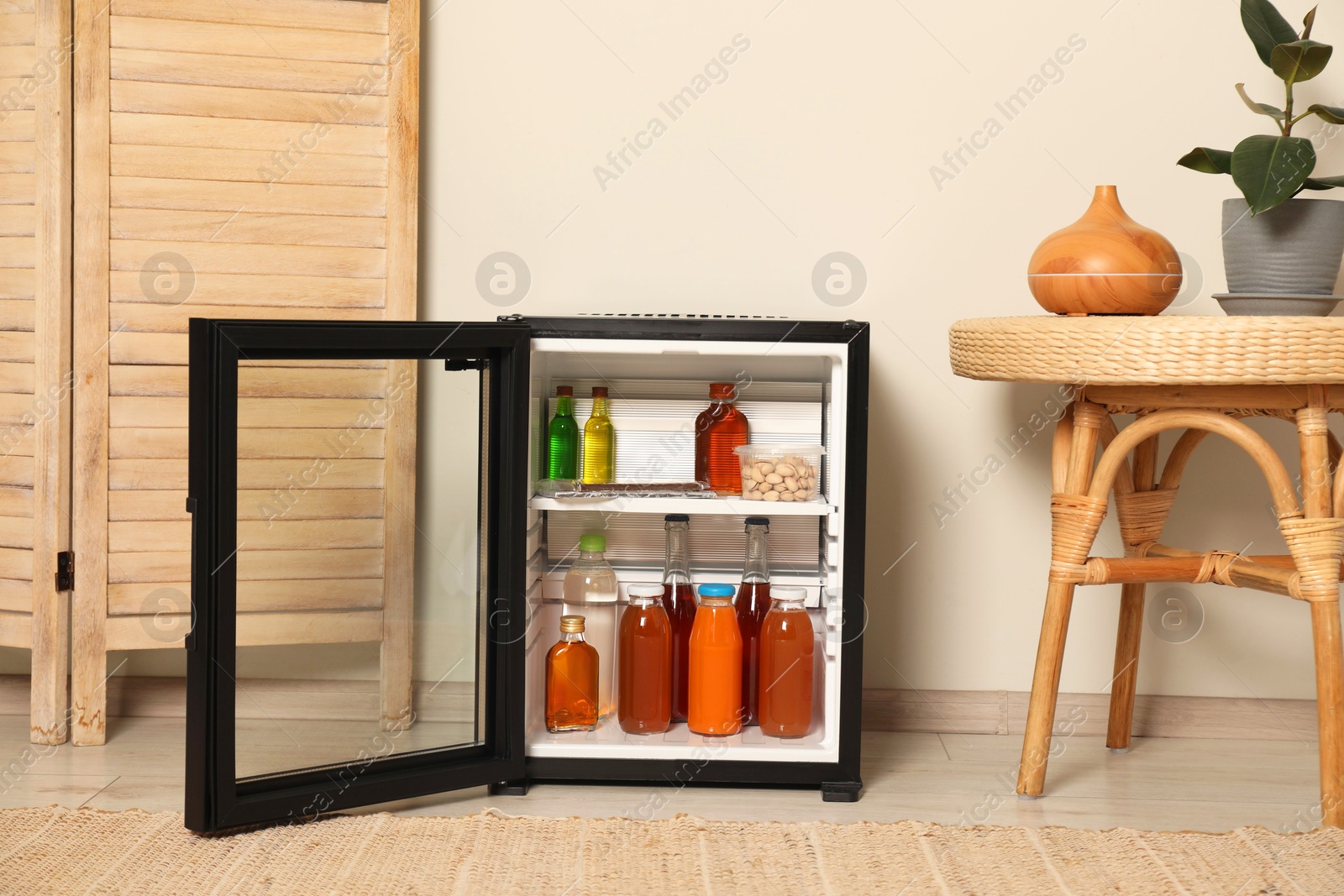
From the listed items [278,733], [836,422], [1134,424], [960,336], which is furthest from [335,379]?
[1134,424]

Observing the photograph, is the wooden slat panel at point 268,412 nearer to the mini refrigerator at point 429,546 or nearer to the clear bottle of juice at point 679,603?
the mini refrigerator at point 429,546

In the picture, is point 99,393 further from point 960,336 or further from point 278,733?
point 960,336

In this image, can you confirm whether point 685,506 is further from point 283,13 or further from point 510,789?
point 283,13

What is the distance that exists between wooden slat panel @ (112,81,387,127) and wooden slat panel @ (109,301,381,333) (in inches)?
12.0

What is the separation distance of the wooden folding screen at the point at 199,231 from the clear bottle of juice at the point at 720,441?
481mm

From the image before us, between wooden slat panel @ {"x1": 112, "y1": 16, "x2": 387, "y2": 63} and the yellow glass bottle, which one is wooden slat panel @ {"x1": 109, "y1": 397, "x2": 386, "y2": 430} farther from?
wooden slat panel @ {"x1": 112, "y1": 16, "x2": 387, "y2": 63}

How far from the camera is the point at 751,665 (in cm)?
177

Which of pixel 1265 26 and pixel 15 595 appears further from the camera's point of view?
pixel 15 595

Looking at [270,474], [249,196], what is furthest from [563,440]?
[249,196]

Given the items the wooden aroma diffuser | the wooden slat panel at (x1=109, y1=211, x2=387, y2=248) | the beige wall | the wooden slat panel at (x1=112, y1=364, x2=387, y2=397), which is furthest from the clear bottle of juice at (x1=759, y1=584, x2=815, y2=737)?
the wooden slat panel at (x1=109, y1=211, x2=387, y2=248)

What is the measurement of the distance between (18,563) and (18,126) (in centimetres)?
74

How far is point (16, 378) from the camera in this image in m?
1.87

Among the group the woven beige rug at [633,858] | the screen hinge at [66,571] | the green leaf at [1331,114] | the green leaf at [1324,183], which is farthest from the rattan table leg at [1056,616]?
the screen hinge at [66,571]

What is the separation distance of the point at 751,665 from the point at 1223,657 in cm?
94
